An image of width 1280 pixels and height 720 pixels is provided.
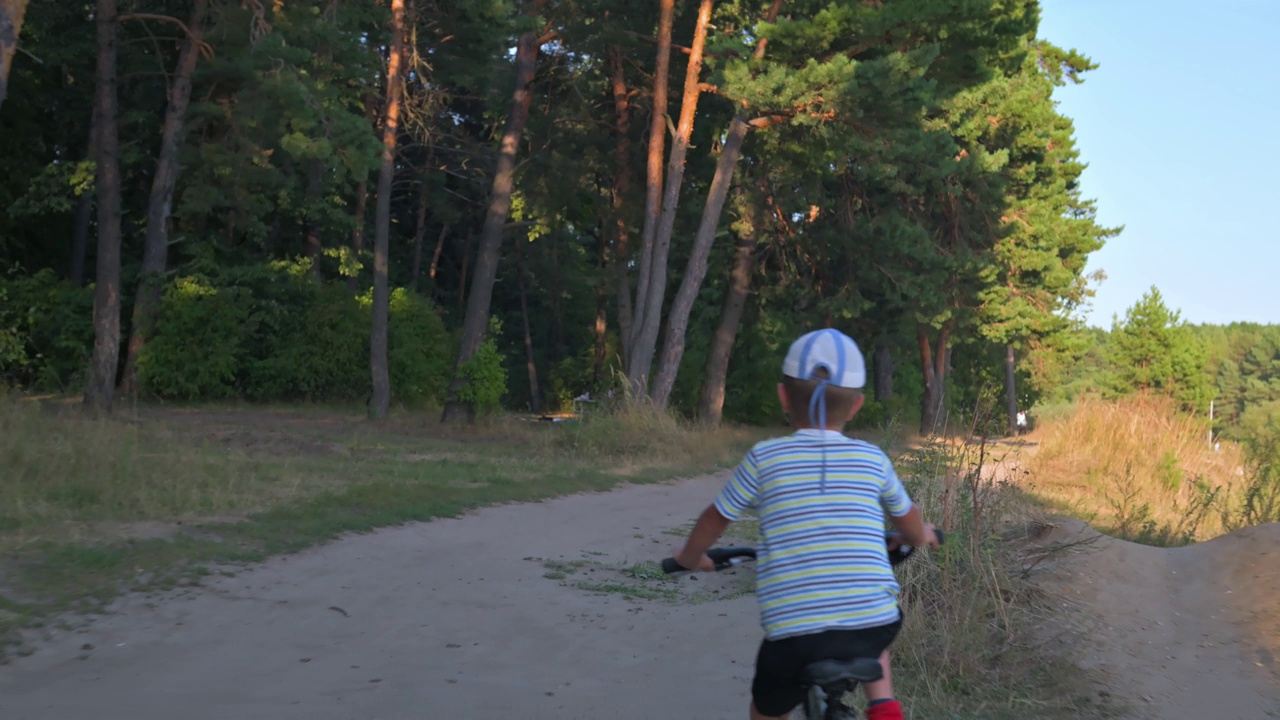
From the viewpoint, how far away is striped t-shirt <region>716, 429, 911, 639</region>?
3.43 metres

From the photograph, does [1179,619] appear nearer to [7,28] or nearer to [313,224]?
[7,28]

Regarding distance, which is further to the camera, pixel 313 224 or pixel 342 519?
pixel 313 224

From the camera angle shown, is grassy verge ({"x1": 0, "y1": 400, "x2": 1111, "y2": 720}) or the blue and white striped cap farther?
grassy verge ({"x1": 0, "y1": 400, "x2": 1111, "y2": 720})

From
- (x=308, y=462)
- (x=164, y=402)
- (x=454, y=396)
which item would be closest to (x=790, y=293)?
(x=454, y=396)

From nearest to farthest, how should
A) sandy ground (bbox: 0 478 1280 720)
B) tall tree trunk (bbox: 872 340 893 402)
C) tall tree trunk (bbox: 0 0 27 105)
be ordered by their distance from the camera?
1. sandy ground (bbox: 0 478 1280 720)
2. tall tree trunk (bbox: 0 0 27 105)
3. tall tree trunk (bbox: 872 340 893 402)

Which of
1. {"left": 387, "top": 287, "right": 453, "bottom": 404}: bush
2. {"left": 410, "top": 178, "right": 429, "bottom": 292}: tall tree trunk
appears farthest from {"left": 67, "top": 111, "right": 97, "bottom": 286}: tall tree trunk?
{"left": 410, "top": 178, "right": 429, "bottom": 292}: tall tree trunk

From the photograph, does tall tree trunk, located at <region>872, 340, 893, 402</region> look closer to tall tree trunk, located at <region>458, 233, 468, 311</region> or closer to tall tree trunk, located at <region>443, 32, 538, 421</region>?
tall tree trunk, located at <region>458, 233, 468, 311</region>

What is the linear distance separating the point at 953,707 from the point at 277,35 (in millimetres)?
18902

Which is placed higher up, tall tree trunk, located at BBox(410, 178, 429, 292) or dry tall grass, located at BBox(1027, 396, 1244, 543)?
tall tree trunk, located at BBox(410, 178, 429, 292)

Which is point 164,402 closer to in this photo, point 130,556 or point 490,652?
point 130,556

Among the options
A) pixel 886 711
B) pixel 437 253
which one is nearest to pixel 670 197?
pixel 886 711

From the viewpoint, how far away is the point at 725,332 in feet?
115

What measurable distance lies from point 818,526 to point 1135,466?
16.4 m

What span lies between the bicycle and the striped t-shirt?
0.45 ft
